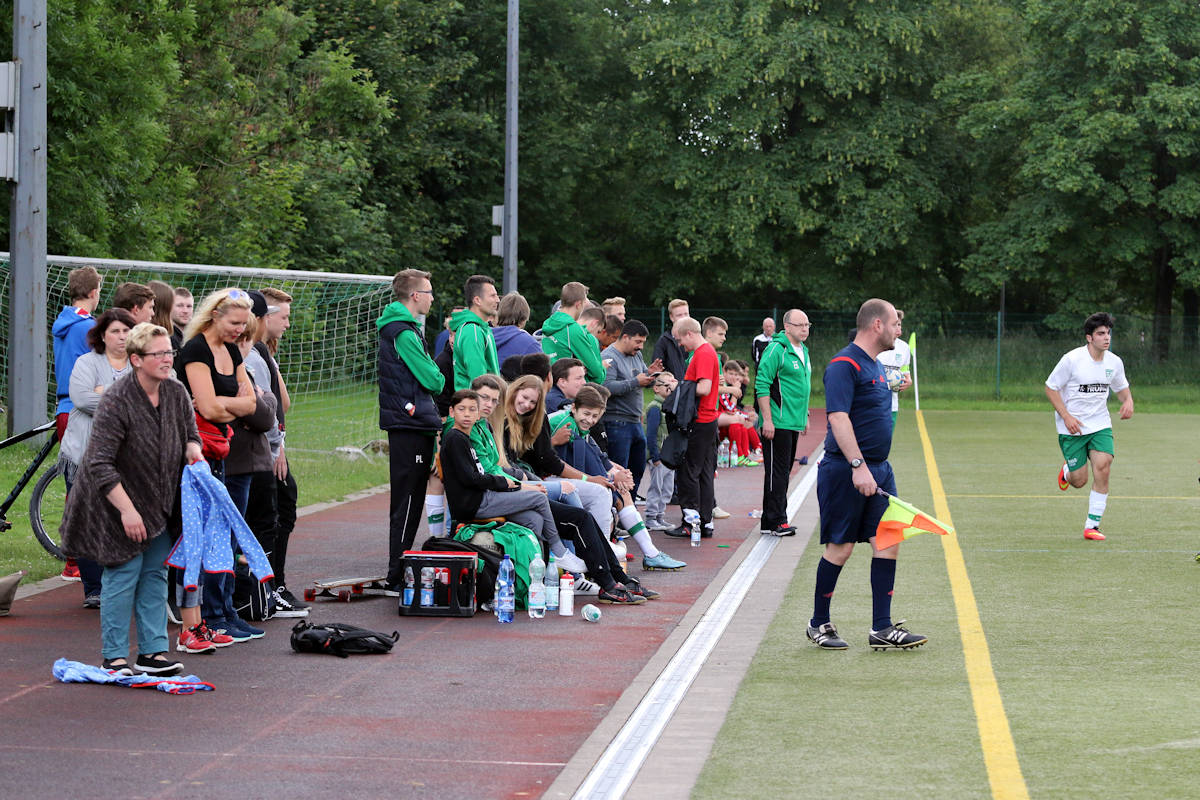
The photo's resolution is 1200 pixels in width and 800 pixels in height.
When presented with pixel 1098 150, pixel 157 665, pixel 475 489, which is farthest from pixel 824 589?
pixel 1098 150

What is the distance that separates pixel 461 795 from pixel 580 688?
1.80 metres

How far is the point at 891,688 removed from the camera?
7121 mm

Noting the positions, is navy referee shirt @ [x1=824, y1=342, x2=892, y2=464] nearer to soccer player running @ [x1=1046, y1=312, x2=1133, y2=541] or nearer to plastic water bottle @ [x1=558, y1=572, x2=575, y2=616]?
→ plastic water bottle @ [x1=558, y1=572, x2=575, y2=616]

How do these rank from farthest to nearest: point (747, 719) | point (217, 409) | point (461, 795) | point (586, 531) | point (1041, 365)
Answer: point (1041, 365) → point (586, 531) → point (217, 409) → point (747, 719) → point (461, 795)

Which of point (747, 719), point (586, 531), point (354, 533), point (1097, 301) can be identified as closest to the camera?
point (747, 719)

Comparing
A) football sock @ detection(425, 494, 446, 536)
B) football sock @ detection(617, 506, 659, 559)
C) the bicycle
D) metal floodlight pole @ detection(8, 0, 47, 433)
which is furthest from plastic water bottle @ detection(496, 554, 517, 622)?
metal floodlight pole @ detection(8, 0, 47, 433)

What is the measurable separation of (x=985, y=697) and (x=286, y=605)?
13.6ft

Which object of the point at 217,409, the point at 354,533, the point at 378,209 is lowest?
the point at 354,533

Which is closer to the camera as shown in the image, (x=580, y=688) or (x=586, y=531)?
(x=580, y=688)

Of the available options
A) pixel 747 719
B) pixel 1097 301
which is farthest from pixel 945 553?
pixel 1097 301

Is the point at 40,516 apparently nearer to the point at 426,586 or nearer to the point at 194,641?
the point at 426,586

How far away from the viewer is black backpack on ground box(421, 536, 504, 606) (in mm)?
9102

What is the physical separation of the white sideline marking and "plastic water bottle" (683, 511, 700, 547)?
1301 mm

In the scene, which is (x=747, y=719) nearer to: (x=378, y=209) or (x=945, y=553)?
(x=945, y=553)
